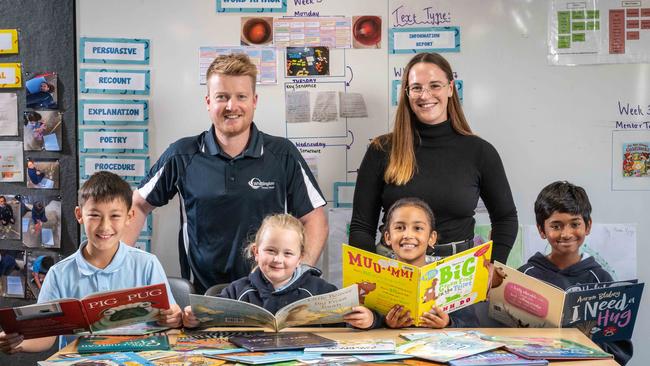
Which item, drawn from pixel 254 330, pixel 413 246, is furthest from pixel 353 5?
pixel 254 330

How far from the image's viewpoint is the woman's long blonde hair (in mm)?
2859

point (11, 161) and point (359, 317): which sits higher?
point (11, 161)

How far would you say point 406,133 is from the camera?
2.91 m

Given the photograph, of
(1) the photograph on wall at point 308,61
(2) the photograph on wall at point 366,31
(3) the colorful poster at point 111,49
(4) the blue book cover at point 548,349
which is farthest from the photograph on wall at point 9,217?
(4) the blue book cover at point 548,349

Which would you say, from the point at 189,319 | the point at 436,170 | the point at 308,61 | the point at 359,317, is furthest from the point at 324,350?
the point at 308,61

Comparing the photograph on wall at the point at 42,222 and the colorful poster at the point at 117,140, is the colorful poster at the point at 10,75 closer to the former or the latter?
the colorful poster at the point at 117,140

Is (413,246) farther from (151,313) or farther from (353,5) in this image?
Result: (353,5)

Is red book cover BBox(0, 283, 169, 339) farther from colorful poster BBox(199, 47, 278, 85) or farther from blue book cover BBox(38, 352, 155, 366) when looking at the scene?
colorful poster BBox(199, 47, 278, 85)

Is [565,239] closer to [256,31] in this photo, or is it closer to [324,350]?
[324,350]

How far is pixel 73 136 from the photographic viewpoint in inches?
139

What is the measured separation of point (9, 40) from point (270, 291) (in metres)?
1.98

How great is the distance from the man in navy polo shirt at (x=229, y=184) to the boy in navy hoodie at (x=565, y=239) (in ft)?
2.97

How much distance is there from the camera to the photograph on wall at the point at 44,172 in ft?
11.6

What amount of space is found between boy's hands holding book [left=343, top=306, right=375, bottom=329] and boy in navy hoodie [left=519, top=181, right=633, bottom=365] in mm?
917
